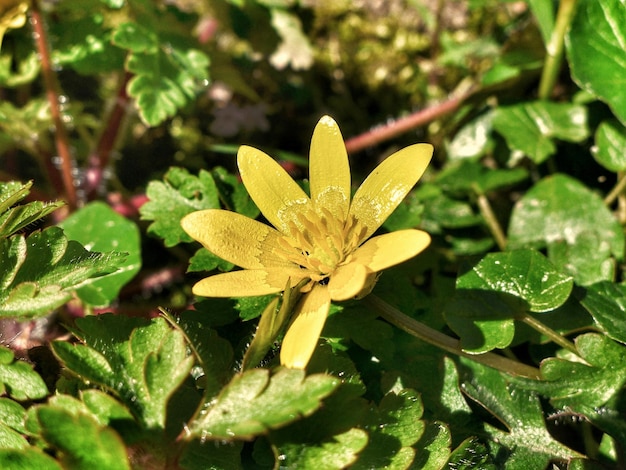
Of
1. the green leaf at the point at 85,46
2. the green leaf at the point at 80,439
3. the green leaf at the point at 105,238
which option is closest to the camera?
the green leaf at the point at 80,439

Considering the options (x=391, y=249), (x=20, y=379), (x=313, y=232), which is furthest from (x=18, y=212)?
(x=391, y=249)

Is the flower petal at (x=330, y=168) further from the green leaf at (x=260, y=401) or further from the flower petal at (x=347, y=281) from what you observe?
→ the green leaf at (x=260, y=401)

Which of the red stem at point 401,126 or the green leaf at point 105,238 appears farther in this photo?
the red stem at point 401,126

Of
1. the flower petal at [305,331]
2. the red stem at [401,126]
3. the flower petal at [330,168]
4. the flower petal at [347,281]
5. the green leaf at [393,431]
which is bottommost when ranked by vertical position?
A: the red stem at [401,126]

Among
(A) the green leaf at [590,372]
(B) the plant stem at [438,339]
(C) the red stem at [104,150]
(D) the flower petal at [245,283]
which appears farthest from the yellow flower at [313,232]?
(C) the red stem at [104,150]

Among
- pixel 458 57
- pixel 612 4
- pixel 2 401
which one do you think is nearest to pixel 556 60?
pixel 612 4

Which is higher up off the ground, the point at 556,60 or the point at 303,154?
the point at 556,60

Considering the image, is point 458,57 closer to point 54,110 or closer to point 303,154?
point 303,154
